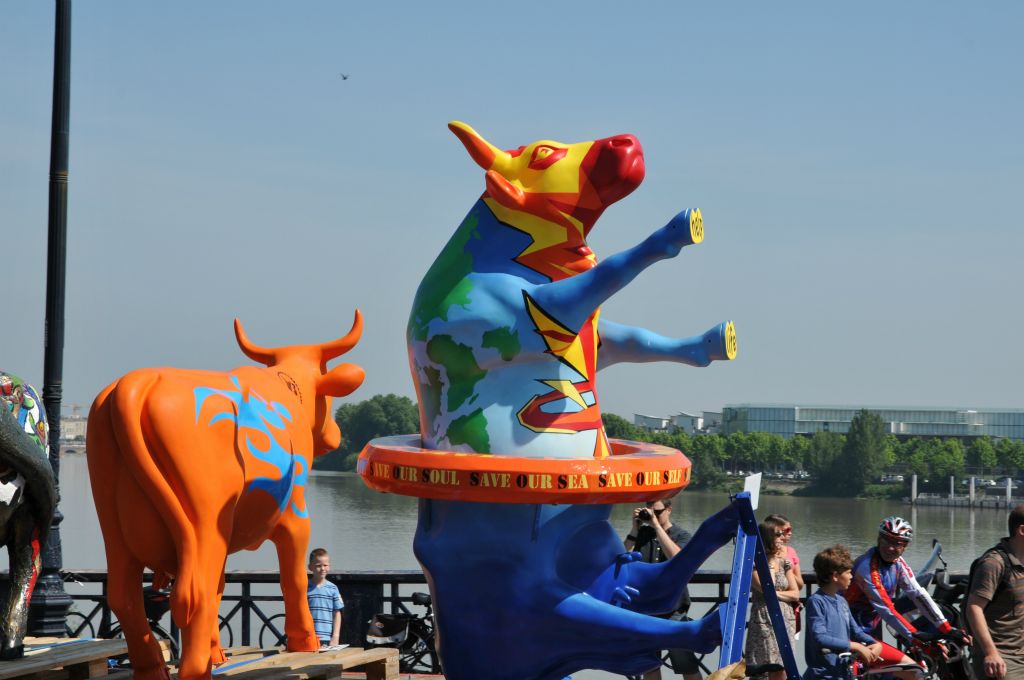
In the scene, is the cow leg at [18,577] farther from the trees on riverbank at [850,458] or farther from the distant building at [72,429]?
the trees on riverbank at [850,458]

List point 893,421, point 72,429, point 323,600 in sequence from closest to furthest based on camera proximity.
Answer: point 323,600
point 72,429
point 893,421

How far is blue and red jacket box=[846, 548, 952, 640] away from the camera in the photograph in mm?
7191

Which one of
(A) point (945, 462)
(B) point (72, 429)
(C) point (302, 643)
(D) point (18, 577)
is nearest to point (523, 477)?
(C) point (302, 643)

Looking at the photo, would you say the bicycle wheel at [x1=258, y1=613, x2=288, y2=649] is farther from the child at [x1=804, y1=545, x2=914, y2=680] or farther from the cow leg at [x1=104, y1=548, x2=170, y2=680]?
the child at [x1=804, y1=545, x2=914, y2=680]

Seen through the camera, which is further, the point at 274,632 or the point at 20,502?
the point at 274,632

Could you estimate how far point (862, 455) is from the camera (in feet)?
194

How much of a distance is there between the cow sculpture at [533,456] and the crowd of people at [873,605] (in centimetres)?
141

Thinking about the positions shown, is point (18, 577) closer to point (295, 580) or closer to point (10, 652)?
point (10, 652)

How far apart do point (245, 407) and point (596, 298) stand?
5.39 feet

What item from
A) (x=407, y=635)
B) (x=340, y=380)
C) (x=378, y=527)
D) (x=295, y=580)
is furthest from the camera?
(x=378, y=527)

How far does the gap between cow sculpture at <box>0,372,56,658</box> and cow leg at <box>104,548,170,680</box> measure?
62 cm

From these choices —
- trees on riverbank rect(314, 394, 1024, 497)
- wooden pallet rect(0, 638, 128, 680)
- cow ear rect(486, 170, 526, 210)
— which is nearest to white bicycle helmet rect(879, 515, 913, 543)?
cow ear rect(486, 170, 526, 210)

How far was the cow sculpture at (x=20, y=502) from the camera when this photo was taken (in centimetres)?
581

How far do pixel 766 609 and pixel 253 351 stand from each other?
3141mm
